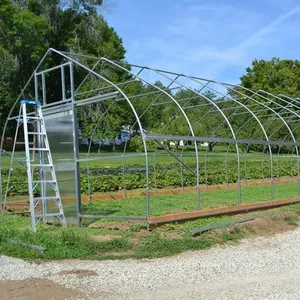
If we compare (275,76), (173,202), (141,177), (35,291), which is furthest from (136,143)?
(275,76)

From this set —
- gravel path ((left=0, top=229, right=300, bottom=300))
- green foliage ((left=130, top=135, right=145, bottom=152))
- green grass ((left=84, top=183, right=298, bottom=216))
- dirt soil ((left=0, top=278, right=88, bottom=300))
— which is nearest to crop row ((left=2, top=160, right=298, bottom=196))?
green grass ((left=84, top=183, right=298, bottom=216))

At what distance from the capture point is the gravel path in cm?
594

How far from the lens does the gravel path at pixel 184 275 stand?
5939 millimetres

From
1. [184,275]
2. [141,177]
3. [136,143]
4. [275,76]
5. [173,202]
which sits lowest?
[173,202]

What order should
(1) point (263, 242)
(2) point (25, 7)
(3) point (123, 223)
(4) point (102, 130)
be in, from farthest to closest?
(2) point (25, 7)
(4) point (102, 130)
(3) point (123, 223)
(1) point (263, 242)

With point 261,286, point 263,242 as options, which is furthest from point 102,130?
point 261,286

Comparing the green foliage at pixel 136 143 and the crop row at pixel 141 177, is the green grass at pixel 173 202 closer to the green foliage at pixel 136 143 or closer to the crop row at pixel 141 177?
the crop row at pixel 141 177

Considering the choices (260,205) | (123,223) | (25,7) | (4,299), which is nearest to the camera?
(4,299)

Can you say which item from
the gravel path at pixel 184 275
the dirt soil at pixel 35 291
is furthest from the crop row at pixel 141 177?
the dirt soil at pixel 35 291

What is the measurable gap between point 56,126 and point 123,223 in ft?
9.63

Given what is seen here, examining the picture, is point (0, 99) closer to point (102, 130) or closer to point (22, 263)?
point (102, 130)

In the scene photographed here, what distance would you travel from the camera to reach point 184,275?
6.79 metres

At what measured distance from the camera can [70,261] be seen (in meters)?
7.71

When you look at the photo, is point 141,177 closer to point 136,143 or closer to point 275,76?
point 136,143
